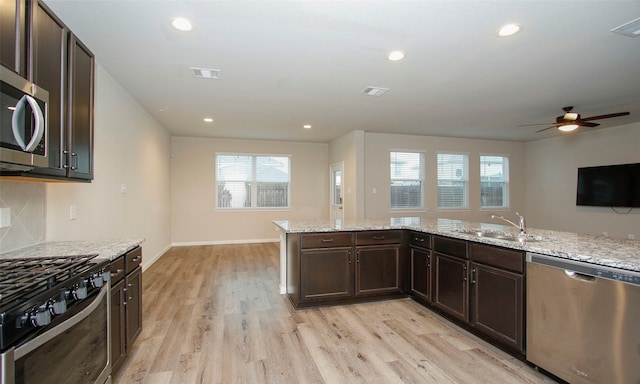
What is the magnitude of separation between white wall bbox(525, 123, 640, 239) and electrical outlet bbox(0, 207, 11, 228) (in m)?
8.87

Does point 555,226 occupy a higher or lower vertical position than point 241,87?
lower

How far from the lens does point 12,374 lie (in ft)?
3.45

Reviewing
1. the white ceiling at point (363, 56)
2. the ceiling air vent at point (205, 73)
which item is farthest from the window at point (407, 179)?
the ceiling air vent at point (205, 73)

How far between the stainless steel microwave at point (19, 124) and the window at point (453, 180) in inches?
287

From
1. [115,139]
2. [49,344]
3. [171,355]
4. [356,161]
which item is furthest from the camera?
[356,161]

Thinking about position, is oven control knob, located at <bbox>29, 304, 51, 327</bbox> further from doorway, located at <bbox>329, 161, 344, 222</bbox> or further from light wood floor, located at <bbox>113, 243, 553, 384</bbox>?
doorway, located at <bbox>329, 161, 344, 222</bbox>

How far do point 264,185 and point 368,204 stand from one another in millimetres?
2636

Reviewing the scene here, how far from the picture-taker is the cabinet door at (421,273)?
10.7 feet

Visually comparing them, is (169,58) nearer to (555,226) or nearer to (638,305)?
(638,305)

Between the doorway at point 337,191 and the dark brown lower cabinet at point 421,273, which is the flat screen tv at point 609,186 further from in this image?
the dark brown lower cabinet at point 421,273

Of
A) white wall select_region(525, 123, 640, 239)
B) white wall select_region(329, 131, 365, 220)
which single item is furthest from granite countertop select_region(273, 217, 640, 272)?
white wall select_region(525, 123, 640, 239)

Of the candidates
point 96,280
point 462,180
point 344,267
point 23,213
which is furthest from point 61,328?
point 462,180

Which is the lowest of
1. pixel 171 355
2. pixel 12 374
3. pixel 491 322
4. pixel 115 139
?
pixel 171 355

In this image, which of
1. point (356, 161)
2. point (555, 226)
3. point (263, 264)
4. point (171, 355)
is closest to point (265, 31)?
point (171, 355)
